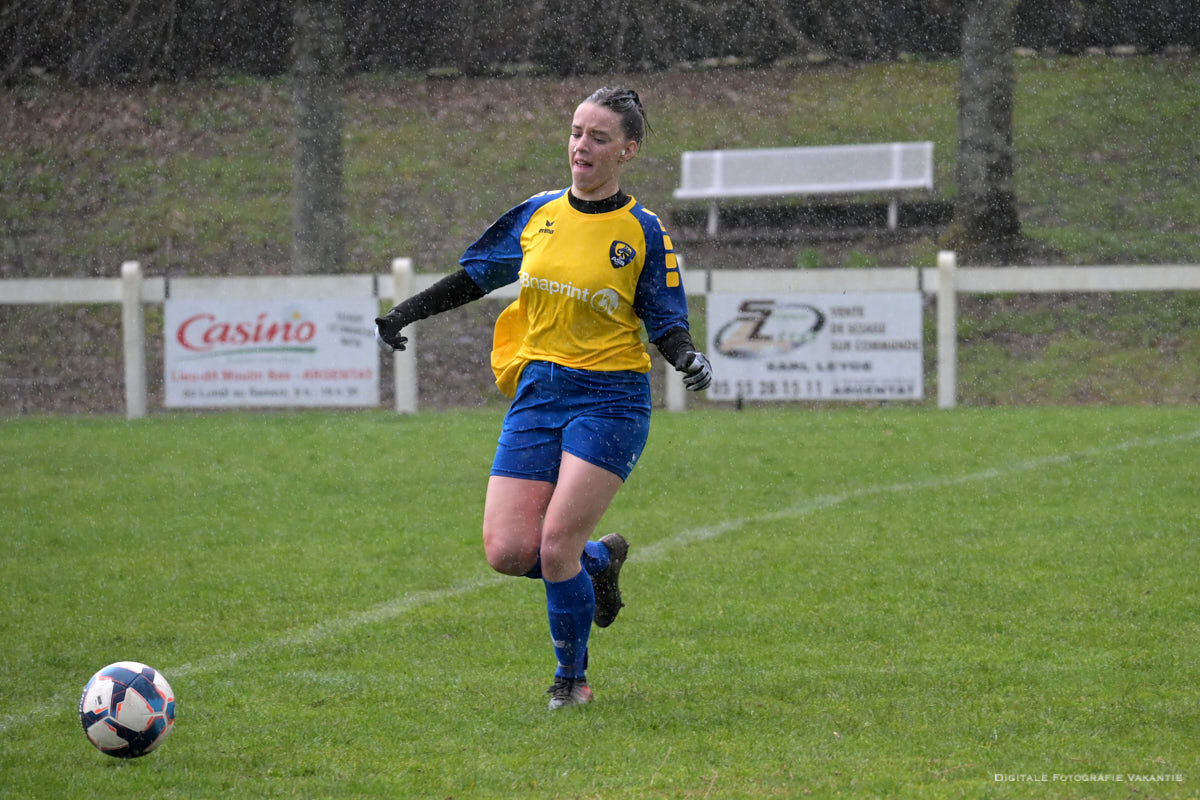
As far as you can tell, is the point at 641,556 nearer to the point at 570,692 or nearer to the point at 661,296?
the point at 570,692

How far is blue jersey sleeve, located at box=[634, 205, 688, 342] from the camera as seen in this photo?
4.68 m

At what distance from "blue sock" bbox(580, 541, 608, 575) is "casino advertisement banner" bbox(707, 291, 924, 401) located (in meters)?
8.89

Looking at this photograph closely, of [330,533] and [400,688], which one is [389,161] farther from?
[400,688]

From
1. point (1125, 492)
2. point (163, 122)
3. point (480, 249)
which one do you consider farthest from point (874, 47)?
point (480, 249)

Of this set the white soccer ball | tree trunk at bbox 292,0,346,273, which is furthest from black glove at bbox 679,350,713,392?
tree trunk at bbox 292,0,346,273

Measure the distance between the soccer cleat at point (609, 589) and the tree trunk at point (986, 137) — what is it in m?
14.5

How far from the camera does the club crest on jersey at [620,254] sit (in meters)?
4.61

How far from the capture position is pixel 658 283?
469 centimetres

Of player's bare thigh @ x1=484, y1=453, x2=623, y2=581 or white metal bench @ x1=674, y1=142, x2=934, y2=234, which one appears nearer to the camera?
player's bare thigh @ x1=484, y1=453, x2=623, y2=581

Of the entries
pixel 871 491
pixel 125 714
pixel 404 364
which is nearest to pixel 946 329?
pixel 404 364

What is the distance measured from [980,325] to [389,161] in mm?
10892

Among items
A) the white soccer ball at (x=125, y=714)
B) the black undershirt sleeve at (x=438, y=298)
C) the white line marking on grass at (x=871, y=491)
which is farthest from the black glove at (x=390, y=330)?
the white line marking on grass at (x=871, y=491)

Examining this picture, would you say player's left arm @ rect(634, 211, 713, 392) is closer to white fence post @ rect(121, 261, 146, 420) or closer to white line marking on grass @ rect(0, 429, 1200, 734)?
white line marking on grass @ rect(0, 429, 1200, 734)

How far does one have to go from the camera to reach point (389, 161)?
24203 millimetres
